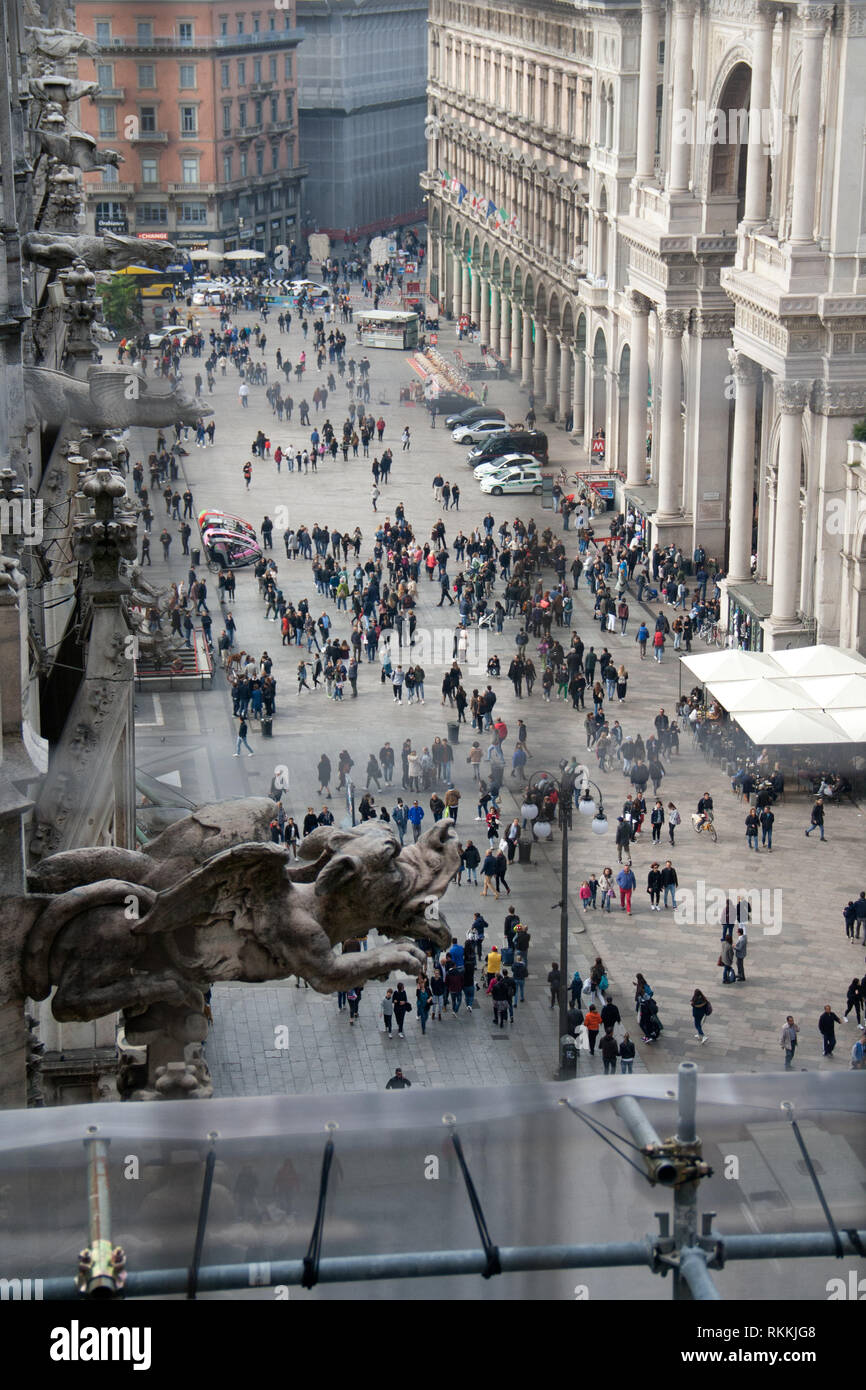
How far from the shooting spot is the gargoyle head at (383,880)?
9734mm

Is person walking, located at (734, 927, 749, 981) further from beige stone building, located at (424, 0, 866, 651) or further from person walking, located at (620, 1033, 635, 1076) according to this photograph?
beige stone building, located at (424, 0, 866, 651)

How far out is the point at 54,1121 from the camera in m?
8.93

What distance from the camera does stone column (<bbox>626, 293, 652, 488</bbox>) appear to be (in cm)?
7119

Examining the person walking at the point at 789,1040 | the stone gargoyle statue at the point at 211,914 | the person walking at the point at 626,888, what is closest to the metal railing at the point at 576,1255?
the stone gargoyle statue at the point at 211,914

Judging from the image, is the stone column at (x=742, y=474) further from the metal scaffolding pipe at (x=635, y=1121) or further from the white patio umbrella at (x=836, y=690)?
the metal scaffolding pipe at (x=635, y=1121)

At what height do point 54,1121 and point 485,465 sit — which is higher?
point 54,1121

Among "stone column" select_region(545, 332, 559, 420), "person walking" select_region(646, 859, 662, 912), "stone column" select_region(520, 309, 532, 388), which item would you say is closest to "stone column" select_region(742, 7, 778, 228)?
"person walking" select_region(646, 859, 662, 912)

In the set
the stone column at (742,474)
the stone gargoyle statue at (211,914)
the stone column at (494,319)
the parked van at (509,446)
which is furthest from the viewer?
the stone column at (494,319)

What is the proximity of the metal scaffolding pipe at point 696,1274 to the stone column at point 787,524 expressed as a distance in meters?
45.9

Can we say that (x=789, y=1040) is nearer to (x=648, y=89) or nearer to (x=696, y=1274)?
(x=696, y=1274)

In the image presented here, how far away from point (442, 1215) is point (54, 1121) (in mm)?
1477

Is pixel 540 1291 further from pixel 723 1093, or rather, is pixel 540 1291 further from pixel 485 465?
pixel 485 465
